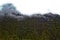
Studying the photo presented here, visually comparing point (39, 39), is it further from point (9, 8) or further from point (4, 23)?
point (9, 8)

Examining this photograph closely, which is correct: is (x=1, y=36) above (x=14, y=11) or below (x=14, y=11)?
below

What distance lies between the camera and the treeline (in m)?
1.90

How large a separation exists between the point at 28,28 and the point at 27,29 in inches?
0.6

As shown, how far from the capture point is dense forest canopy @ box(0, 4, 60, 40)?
190 centimetres

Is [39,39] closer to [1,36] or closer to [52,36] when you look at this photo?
[52,36]

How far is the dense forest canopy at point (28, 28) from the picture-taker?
74.8 inches

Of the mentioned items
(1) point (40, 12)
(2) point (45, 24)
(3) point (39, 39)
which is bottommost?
(3) point (39, 39)

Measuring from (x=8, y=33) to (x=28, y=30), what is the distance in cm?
22

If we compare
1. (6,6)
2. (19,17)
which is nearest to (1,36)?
(19,17)

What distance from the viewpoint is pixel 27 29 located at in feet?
6.28

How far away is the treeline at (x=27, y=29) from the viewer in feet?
6.23

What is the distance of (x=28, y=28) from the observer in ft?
6.29

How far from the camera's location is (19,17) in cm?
199

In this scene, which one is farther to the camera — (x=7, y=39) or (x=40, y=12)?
(x=40, y=12)
